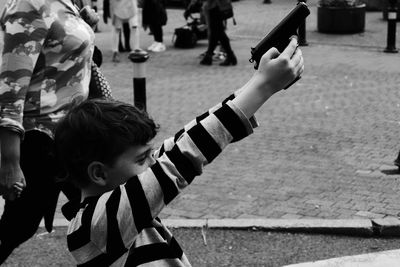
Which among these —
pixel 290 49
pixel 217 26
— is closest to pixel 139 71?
pixel 290 49

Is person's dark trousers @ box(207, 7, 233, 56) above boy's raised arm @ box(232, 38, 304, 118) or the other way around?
the other way around

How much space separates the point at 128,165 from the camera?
2.23 metres

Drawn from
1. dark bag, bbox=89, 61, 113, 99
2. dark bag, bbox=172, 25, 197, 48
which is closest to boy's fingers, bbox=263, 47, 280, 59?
dark bag, bbox=89, 61, 113, 99

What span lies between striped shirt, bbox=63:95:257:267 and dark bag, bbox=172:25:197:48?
44.4ft

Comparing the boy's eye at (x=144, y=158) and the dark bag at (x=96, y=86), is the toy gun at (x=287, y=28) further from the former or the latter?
the dark bag at (x=96, y=86)

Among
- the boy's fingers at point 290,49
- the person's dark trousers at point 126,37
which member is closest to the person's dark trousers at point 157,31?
the person's dark trousers at point 126,37

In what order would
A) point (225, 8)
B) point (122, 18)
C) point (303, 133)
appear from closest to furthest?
point (303, 133), point (225, 8), point (122, 18)

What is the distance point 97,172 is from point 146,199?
0.18 meters

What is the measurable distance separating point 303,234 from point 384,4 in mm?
16299

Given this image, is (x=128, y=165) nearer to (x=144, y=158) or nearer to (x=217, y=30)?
(x=144, y=158)

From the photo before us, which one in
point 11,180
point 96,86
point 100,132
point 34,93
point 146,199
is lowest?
point 11,180

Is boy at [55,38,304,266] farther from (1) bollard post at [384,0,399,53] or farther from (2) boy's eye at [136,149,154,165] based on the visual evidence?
(1) bollard post at [384,0,399,53]

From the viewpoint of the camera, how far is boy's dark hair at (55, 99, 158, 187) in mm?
2160

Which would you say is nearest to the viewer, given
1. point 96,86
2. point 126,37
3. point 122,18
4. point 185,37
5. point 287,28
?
point 287,28
